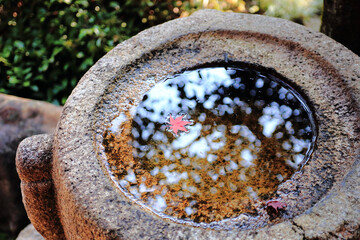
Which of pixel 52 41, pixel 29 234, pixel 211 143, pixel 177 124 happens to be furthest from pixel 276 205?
pixel 52 41

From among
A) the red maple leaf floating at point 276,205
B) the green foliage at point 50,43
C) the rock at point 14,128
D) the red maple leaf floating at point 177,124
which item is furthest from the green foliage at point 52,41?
the red maple leaf floating at point 276,205

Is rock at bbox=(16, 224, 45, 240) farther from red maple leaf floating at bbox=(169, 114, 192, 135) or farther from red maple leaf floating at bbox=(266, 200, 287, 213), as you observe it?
red maple leaf floating at bbox=(266, 200, 287, 213)

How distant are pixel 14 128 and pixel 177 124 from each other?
4.77ft

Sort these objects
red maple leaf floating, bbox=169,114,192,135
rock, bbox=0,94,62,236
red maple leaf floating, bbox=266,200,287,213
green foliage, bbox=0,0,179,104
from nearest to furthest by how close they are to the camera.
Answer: red maple leaf floating, bbox=266,200,287,213, red maple leaf floating, bbox=169,114,192,135, rock, bbox=0,94,62,236, green foliage, bbox=0,0,179,104

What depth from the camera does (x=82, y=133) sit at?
1.80 meters

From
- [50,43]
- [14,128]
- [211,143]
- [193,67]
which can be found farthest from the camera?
[50,43]

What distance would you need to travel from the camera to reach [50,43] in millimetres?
3496

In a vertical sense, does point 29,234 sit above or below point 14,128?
below

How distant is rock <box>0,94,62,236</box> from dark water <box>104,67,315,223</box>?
101 cm

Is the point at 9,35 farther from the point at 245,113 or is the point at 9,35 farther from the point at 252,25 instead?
the point at 245,113

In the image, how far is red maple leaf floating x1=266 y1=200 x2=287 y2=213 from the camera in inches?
60.8

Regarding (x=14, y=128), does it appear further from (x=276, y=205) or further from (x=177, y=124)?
(x=276, y=205)

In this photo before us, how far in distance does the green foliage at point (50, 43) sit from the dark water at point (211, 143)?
159 centimetres

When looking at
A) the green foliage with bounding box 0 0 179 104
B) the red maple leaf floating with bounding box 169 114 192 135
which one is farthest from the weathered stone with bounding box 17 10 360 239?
the green foliage with bounding box 0 0 179 104
